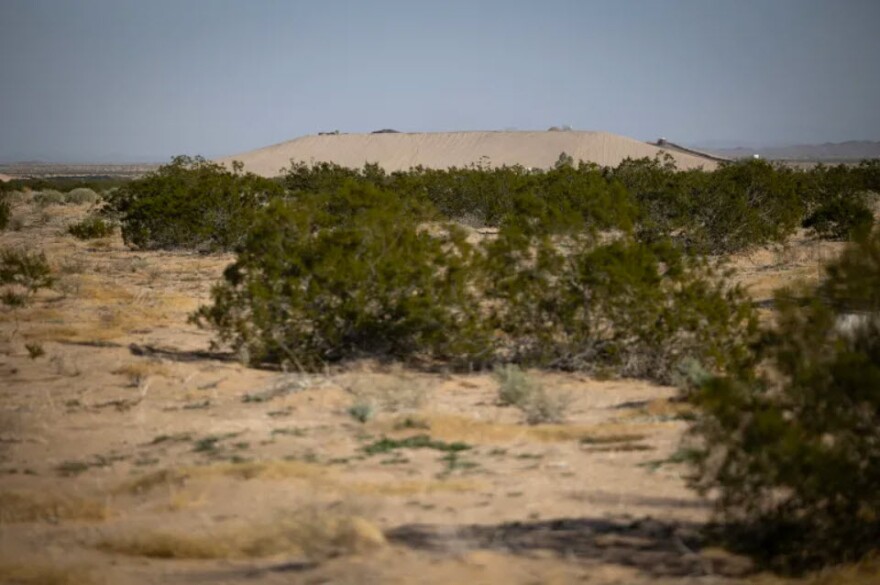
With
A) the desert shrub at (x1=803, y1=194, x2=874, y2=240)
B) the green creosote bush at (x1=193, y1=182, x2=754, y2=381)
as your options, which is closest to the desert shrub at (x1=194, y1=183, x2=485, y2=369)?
the green creosote bush at (x1=193, y1=182, x2=754, y2=381)

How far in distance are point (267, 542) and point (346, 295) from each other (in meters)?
5.70

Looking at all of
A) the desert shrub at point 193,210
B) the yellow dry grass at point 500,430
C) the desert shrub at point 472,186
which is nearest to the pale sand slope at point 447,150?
the desert shrub at point 472,186

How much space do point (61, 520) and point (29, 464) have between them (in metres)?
1.54

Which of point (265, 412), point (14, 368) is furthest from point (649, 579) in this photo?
point (14, 368)

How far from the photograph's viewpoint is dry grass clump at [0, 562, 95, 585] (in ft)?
16.6

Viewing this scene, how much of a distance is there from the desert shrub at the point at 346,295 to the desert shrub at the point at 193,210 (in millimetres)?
12094

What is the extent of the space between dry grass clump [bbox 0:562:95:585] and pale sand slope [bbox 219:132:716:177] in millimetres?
99912

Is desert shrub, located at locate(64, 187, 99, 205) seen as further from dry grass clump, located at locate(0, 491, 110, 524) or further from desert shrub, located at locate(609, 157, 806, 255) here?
dry grass clump, located at locate(0, 491, 110, 524)

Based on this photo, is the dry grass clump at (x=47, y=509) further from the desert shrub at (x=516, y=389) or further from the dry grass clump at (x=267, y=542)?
the desert shrub at (x=516, y=389)

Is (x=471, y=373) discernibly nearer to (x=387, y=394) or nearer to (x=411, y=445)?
(x=387, y=394)

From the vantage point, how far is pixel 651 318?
1052 cm

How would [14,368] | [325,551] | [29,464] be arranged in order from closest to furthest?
[325,551] < [29,464] < [14,368]

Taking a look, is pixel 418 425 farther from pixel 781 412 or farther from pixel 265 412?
pixel 781 412

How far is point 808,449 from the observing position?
16.2ft
